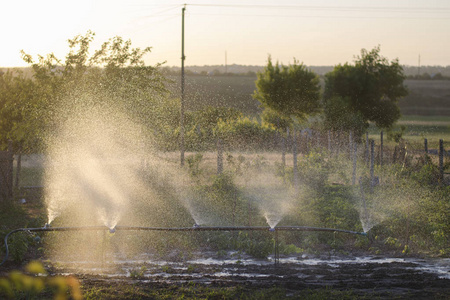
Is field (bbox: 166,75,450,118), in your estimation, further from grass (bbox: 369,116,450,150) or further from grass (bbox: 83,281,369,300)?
grass (bbox: 83,281,369,300)

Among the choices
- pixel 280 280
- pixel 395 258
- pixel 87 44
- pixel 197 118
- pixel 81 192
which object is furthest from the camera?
Answer: pixel 197 118

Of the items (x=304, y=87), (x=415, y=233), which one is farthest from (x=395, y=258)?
(x=304, y=87)

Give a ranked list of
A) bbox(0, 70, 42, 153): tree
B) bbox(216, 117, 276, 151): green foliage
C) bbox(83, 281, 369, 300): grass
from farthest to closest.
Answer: bbox(216, 117, 276, 151): green foliage < bbox(0, 70, 42, 153): tree < bbox(83, 281, 369, 300): grass

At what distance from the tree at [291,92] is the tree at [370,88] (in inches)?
61.0

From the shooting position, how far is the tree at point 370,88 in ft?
156

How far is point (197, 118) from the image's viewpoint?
42.6 metres

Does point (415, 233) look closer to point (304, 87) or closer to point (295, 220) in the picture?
point (295, 220)

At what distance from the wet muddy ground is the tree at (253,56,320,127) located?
3499cm

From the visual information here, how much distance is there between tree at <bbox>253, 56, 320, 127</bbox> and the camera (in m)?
45.6

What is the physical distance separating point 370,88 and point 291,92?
754 cm

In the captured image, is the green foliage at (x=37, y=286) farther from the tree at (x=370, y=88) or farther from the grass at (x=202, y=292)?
the tree at (x=370, y=88)

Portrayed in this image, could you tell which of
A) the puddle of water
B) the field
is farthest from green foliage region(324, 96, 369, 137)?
the puddle of water

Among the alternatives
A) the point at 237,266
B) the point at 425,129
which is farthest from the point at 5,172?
the point at 425,129

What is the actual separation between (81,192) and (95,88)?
3640mm
